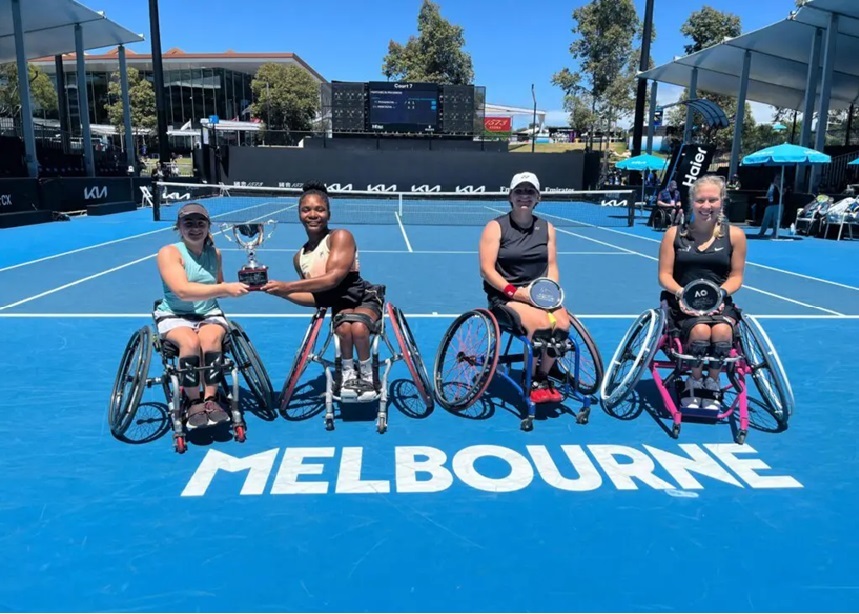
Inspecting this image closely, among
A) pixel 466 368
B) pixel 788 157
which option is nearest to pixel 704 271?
pixel 466 368

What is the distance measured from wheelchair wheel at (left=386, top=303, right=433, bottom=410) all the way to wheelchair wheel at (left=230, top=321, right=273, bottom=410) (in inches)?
35.5

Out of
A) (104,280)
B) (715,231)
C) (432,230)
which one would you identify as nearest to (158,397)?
(715,231)

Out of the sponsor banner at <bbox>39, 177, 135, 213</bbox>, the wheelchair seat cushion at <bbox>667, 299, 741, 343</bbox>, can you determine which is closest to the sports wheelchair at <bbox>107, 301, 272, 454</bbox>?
the wheelchair seat cushion at <bbox>667, 299, 741, 343</bbox>

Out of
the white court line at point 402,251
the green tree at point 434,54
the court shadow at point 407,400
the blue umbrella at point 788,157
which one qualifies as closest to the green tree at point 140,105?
the green tree at point 434,54

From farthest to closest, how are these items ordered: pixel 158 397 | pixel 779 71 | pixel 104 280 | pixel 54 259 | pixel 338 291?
pixel 779 71, pixel 54 259, pixel 104 280, pixel 158 397, pixel 338 291

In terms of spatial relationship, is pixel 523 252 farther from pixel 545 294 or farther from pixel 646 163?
pixel 646 163

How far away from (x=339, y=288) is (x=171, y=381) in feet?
3.90

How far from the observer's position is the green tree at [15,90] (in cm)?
5158

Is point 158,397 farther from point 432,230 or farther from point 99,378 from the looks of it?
point 432,230

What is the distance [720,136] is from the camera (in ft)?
176

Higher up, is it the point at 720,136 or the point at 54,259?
the point at 720,136

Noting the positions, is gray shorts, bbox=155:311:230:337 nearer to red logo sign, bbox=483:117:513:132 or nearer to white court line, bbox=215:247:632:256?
white court line, bbox=215:247:632:256

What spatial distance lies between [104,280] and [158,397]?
223 inches

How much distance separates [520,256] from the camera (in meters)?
4.63
